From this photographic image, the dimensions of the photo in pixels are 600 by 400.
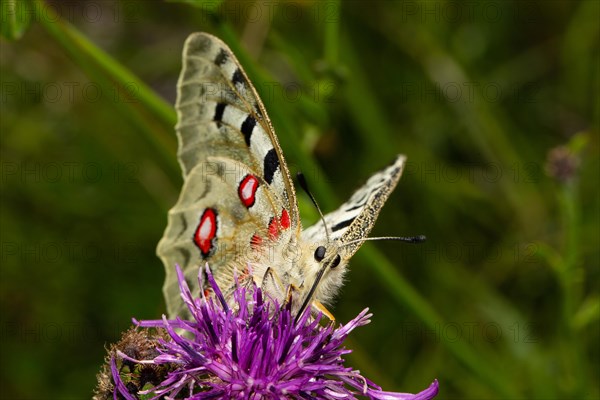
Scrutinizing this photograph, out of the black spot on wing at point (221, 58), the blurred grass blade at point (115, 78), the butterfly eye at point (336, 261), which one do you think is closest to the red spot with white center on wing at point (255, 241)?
the butterfly eye at point (336, 261)

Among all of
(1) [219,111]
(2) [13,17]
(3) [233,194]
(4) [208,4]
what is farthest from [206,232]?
(2) [13,17]

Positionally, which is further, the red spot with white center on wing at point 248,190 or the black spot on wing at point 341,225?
the red spot with white center on wing at point 248,190

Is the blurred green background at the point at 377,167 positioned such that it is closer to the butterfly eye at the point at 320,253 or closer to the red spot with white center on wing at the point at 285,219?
the red spot with white center on wing at the point at 285,219

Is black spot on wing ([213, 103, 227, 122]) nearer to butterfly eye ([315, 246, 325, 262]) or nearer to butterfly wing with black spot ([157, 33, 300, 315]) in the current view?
butterfly wing with black spot ([157, 33, 300, 315])

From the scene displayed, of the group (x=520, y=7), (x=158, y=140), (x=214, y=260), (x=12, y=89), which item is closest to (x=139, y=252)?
(x=158, y=140)

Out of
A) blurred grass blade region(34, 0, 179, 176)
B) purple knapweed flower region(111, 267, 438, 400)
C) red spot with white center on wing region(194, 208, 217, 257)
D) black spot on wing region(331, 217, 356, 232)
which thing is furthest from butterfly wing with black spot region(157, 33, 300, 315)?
blurred grass blade region(34, 0, 179, 176)

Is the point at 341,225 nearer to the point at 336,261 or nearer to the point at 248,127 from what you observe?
the point at 336,261

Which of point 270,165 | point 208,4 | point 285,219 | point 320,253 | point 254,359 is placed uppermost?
point 208,4
